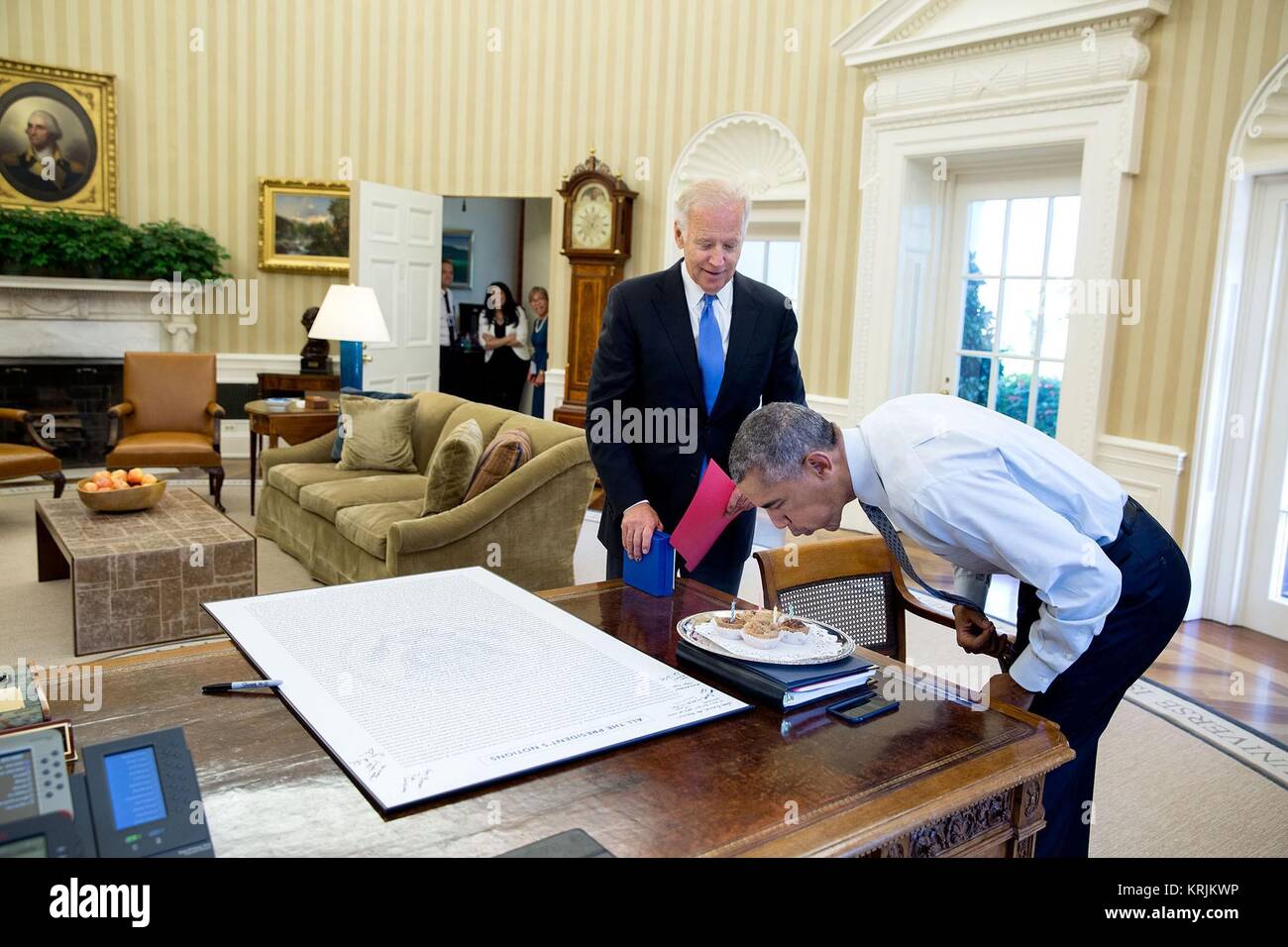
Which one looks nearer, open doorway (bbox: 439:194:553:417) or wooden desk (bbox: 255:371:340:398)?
wooden desk (bbox: 255:371:340:398)

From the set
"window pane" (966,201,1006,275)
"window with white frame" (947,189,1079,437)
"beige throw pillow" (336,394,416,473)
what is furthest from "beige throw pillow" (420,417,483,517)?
"window pane" (966,201,1006,275)

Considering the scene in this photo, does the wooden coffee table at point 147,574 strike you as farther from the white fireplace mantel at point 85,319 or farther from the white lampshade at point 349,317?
the white fireplace mantel at point 85,319

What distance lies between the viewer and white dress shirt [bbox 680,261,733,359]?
2695 millimetres

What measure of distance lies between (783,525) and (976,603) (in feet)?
1.75

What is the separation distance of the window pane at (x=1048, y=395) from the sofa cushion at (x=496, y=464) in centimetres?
308

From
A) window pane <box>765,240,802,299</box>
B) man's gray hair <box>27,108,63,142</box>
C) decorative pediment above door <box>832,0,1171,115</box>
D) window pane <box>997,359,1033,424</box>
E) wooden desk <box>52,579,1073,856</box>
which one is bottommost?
wooden desk <box>52,579,1073,856</box>

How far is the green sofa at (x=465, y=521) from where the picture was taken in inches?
176

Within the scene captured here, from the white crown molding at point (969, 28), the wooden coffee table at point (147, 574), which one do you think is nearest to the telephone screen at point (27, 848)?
the wooden coffee table at point (147, 574)

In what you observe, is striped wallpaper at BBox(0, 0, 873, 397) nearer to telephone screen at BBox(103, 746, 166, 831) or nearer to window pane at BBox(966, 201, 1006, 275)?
window pane at BBox(966, 201, 1006, 275)

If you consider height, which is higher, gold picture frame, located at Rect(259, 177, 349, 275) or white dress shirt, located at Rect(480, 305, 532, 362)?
gold picture frame, located at Rect(259, 177, 349, 275)

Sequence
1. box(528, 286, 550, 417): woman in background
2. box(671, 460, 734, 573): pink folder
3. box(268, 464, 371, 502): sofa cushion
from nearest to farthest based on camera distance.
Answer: box(671, 460, 734, 573): pink folder, box(268, 464, 371, 502): sofa cushion, box(528, 286, 550, 417): woman in background

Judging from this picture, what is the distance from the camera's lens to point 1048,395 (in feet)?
19.1

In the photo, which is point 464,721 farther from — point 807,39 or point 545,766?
point 807,39

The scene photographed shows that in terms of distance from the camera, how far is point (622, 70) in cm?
779
